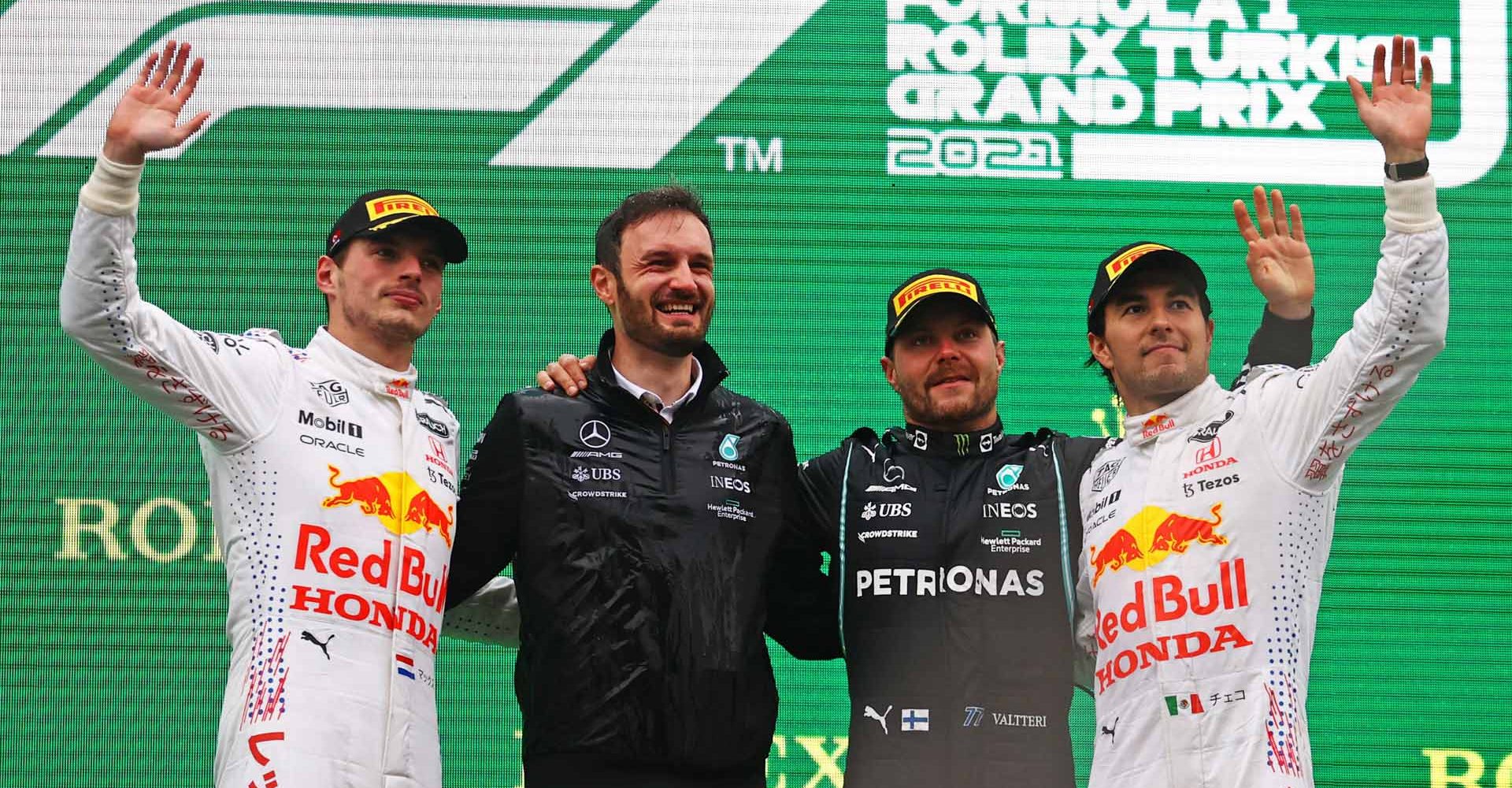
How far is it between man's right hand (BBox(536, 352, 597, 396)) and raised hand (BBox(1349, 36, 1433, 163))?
48.4 inches

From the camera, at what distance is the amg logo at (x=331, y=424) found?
2.91m

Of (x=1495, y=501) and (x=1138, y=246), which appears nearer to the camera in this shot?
(x=1138, y=246)

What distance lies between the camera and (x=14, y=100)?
183 inches

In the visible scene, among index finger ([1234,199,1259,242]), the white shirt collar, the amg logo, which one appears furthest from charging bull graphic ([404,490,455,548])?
index finger ([1234,199,1259,242])

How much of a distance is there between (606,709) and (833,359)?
1.85 meters

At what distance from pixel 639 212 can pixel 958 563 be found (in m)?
0.74

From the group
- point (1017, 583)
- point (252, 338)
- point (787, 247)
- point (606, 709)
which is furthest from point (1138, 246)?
point (787, 247)

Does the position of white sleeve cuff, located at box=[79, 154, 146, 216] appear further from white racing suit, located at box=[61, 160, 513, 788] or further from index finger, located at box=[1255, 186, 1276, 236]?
index finger, located at box=[1255, 186, 1276, 236]

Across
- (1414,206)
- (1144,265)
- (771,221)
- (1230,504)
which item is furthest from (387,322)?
(771,221)

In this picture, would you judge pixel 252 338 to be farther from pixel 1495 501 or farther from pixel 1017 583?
pixel 1495 501

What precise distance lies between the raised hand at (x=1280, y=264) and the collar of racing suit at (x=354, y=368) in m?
1.31

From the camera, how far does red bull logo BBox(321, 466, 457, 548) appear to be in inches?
113

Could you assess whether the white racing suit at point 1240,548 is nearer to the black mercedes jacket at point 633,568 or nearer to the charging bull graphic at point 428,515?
the black mercedes jacket at point 633,568

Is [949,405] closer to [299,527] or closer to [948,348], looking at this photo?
[948,348]
